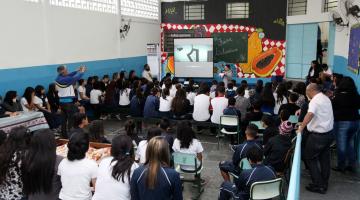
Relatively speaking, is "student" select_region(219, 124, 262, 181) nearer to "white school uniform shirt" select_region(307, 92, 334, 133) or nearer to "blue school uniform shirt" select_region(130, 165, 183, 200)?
"white school uniform shirt" select_region(307, 92, 334, 133)

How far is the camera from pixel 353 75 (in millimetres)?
6355

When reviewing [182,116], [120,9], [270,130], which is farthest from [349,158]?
[120,9]

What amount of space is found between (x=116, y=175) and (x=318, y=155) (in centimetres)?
307

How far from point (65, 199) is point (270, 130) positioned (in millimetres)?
2901

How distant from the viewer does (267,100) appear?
653cm

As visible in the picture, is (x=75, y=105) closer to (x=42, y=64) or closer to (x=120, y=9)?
(x=42, y=64)

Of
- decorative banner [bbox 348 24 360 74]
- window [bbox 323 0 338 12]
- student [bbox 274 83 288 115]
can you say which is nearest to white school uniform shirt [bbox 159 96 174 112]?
student [bbox 274 83 288 115]

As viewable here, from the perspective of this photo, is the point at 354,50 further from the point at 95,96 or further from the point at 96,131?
the point at 95,96

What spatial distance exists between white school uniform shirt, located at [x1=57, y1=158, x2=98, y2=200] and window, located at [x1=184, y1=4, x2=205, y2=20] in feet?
33.9

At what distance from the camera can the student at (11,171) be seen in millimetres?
2852

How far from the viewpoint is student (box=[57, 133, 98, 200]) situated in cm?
286

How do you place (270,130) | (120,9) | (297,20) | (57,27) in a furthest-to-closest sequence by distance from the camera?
(297,20) → (120,9) → (57,27) → (270,130)

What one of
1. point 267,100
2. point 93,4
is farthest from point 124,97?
point 267,100

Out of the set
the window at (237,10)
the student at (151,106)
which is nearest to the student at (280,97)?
the student at (151,106)
